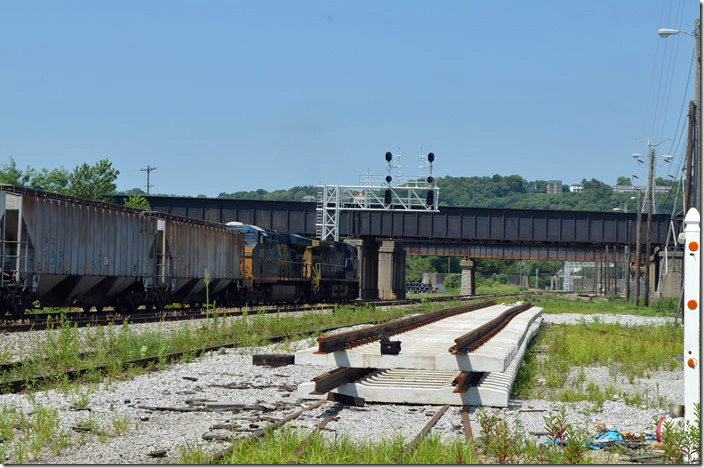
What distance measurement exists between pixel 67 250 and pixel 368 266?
4601cm

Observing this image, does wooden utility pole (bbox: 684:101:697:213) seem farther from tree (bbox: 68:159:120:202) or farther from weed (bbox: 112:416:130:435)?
tree (bbox: 68:159:120:202)

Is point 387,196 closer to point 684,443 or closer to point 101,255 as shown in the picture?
point 101,255

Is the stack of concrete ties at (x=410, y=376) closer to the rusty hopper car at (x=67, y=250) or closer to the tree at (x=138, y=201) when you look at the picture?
the rusty hopper car at (x=67, y=250)

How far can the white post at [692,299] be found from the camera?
8297 millimetres

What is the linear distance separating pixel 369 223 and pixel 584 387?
178 feet

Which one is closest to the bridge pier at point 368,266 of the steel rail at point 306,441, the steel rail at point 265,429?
the steel rail at point 265,429

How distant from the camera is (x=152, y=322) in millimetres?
25219

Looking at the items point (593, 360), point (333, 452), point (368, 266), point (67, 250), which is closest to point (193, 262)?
point (67, 250)

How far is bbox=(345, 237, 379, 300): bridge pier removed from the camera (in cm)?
6753

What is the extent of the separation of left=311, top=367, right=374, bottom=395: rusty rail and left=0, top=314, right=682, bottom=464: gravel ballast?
0.24 metres

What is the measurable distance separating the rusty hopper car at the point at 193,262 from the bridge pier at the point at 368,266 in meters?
29.3

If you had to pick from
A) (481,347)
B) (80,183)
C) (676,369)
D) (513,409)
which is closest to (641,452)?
(513,409)

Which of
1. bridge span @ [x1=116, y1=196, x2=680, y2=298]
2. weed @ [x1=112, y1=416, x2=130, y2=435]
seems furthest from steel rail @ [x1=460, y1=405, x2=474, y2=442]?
bridge span @ [x1=116, y1=196, x2=680, y2=298]

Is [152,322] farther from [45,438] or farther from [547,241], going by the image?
[547,241]
